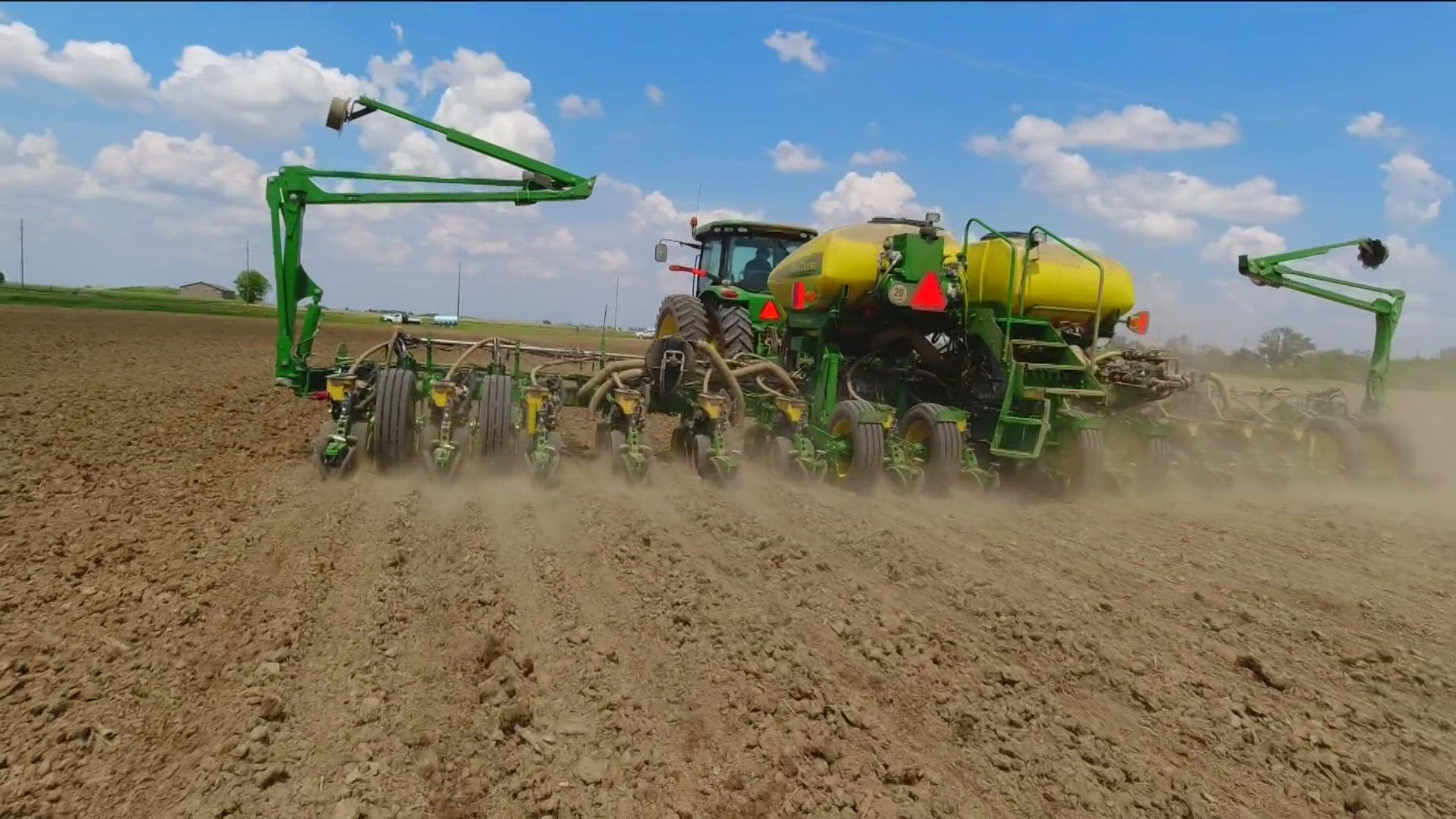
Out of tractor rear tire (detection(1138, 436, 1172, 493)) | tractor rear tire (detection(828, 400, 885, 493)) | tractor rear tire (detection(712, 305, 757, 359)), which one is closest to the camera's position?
tractor rear tire (detection(828, 400, 885, 493))

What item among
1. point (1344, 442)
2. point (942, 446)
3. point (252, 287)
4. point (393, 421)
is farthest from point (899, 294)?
point (252, 287)

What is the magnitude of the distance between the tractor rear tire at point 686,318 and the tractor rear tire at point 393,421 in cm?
342

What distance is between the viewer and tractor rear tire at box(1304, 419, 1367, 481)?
848 centimetres

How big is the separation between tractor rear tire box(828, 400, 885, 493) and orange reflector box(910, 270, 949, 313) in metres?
1.06

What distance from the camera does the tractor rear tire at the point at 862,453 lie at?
704cm

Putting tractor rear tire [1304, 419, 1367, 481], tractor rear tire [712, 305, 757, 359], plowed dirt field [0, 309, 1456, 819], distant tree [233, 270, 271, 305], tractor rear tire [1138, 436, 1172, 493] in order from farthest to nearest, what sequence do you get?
distant tree [233, 270, 271, 305]
tractor rear tire [712, 305, 757, 359]
tractor rear tire [1304, 419, 1367, 481]
tractor rear tire [1138, 436, 1172, 493]
plowed dirt field [0, 309, 1456, 819]

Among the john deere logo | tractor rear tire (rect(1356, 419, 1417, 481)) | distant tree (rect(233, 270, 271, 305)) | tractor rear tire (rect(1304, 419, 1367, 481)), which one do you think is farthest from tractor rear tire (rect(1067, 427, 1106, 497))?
distant tree (rect(233, 270, 271, 305))

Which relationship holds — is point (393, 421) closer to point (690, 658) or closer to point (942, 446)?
point (690, 658)

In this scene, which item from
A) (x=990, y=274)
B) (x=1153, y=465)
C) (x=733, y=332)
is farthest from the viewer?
(x=733, y=332)

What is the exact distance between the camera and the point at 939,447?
706 centimetres

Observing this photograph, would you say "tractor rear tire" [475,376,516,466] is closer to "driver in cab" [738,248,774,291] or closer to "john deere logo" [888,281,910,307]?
"john deere logo" [888,281,910,307]

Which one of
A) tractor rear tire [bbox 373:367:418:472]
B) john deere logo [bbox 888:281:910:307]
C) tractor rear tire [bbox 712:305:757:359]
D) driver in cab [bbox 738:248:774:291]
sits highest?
driver in cab [bbox 738:248:774:291]

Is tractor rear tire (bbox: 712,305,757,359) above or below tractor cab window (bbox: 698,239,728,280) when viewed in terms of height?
below

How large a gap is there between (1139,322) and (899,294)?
2435 millimetres
